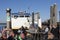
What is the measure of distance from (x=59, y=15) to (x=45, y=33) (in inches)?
43.2

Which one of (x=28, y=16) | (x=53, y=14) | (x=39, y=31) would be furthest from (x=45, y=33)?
(x=28, y=16)

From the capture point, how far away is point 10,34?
10.3 metres

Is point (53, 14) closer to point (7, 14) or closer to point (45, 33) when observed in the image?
point (45, 33)

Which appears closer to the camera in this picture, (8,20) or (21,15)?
(8,20)

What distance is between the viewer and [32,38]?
10.2 meters

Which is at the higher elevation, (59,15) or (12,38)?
(59,15)

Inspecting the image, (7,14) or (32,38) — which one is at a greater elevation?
(7,14)

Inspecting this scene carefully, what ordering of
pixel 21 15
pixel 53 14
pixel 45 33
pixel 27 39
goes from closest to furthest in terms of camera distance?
pixel 27 39 < pixel 45 33 < pixel 53 14 < pixel 21 15

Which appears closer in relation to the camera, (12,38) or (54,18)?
(12,38)

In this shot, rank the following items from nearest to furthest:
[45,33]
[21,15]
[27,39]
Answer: [27,39], [45,33], [21,15]

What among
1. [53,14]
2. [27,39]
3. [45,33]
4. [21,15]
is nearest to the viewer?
[27,39]

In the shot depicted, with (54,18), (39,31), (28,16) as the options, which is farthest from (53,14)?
(28,16)

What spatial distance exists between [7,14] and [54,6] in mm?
2622

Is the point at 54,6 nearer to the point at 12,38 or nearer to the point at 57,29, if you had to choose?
the point at 57,29
